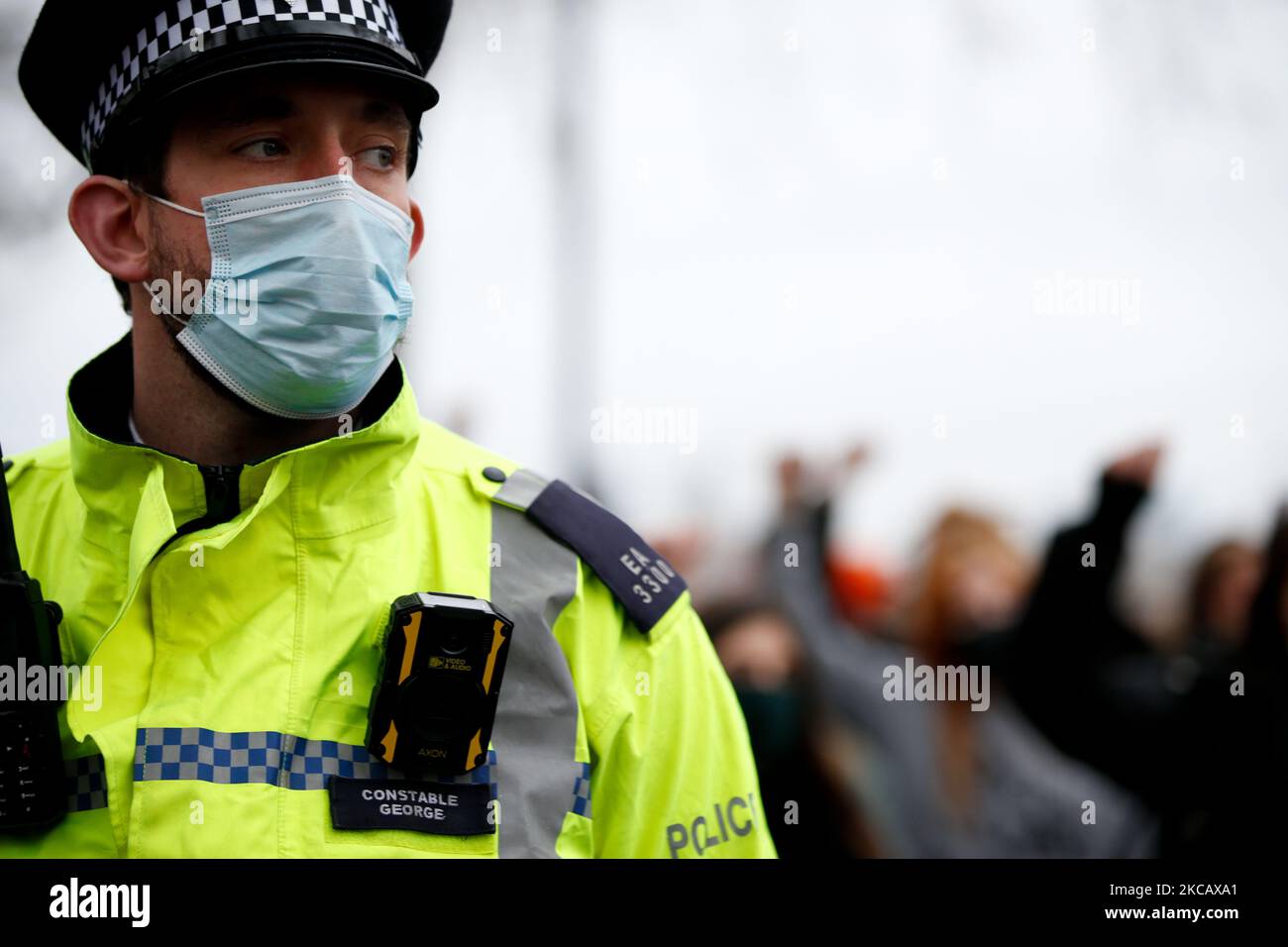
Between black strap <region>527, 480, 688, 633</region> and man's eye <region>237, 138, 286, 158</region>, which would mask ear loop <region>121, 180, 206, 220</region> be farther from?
black strap <region>527, 480, 688, 633</region>

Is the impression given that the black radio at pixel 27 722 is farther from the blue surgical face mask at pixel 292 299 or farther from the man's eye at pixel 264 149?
the man's eye at pixel 264 149

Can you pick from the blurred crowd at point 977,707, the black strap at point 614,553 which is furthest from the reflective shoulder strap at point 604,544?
the blurred crowd at point 977,707

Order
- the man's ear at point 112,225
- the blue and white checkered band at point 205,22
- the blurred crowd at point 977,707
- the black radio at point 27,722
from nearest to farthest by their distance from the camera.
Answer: the black radio at point 27,722
the blue and white checkered band at point 205,22
the man's ear at point 112,225
the blurred crowd at point 977,707

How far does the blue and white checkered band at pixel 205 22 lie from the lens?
1815 mm

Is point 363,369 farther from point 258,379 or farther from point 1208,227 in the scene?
point 1208,227

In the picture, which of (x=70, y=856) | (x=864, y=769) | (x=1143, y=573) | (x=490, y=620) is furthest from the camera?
(x=1143, y=573)

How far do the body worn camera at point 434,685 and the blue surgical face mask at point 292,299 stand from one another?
1.13 feet

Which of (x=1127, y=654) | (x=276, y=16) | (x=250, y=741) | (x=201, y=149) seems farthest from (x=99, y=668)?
(x=1127, y=654)

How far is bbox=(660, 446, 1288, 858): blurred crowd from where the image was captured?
322cm

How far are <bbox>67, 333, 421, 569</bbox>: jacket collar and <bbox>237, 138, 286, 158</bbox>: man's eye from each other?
0.38m

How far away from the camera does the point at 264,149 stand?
72.9 inches

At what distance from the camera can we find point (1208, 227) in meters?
3.66

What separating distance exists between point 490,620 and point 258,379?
461 mm

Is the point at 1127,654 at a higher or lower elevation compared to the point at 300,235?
lower
